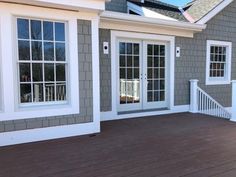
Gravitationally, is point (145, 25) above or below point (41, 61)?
above

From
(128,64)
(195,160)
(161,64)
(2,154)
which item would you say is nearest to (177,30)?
(161,64)

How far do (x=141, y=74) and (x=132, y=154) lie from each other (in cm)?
357

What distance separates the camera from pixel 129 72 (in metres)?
6.70

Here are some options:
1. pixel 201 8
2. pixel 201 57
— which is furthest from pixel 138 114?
pixel 201 8

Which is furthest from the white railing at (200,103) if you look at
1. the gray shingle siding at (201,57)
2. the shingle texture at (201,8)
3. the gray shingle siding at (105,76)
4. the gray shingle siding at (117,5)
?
the gray shingle siding at (117,5)

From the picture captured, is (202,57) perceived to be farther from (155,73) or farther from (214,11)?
(155,73)

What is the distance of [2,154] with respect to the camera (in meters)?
3.72

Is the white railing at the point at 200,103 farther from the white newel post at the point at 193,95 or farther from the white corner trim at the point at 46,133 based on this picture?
the white corner trim at the point at 46,133

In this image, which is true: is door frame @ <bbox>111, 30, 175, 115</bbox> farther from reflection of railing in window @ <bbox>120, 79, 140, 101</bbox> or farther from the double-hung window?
the double-hung window

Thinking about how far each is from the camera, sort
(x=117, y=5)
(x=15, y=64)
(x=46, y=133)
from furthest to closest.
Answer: (x=117, y=5), (x=46, y=133), (x=15, y=64)

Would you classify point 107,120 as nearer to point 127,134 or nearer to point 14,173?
point 127,134

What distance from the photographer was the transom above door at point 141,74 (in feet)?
21.7

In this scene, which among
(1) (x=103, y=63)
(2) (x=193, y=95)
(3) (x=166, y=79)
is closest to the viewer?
(1) (x=103, y=63)

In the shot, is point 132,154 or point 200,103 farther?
point 200,103
